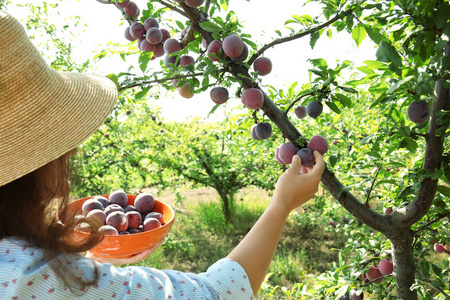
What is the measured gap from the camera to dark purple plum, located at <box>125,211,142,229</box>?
4.55 ft

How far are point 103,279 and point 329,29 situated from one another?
4.00 feet

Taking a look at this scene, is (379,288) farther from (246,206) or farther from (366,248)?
(246,206)

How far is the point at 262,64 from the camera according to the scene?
141cm

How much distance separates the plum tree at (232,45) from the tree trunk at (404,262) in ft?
2.95

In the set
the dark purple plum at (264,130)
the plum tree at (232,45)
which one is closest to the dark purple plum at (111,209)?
the dark purple plum at (264,130)

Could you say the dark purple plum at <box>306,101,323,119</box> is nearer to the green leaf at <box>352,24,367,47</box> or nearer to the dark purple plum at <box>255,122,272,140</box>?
the dark purple plum at <box>255,122,272,140</box>

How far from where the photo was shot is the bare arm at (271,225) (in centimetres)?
94

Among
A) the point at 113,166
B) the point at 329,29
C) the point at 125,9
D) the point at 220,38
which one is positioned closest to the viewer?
the point at 220,38

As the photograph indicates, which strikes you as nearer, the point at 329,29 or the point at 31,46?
the point at 31,46

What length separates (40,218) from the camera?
82cm

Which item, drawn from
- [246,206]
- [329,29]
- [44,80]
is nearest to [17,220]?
[44,80]

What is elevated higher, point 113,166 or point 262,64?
point 262,64

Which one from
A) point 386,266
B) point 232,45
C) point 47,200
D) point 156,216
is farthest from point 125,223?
point 386,266

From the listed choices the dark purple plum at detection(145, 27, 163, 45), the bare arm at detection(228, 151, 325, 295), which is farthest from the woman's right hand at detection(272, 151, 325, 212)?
the dark purple plum at detection(145, 27, 163, 45)
